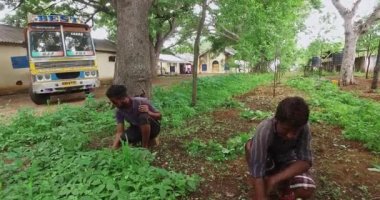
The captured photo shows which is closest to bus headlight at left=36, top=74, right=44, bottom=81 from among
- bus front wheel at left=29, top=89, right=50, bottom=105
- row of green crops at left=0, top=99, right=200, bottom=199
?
bus front wheel at left=29, top=89, right=50, bottom=105

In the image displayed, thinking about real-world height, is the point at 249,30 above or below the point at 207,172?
above

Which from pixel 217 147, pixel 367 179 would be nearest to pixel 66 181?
pixel 217 147

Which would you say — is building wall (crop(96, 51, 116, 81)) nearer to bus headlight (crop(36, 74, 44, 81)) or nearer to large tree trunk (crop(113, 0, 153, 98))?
bus headlight (crop(36, 74, 44, 81))

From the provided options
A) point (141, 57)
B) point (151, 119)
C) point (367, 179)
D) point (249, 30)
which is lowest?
point (367, 179)

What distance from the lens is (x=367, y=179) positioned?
12.2ft

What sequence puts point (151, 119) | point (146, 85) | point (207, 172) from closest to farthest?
1. point (207, 172)
2. point (151, 119)
3. point (146, 85)

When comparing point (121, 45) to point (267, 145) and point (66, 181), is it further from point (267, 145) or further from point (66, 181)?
point (267, 145)

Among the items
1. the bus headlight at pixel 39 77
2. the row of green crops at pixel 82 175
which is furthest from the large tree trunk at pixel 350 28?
the row of green crops at pixel 82 175

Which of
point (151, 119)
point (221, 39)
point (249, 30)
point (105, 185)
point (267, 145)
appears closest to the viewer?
point (267, 145)

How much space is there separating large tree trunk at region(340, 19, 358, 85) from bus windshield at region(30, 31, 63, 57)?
465 inches

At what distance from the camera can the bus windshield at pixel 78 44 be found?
10.4 meters

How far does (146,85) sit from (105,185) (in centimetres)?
408

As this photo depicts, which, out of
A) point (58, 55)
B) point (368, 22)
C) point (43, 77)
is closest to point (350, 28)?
point (368, 22)

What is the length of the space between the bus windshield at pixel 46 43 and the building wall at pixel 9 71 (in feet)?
21.9
